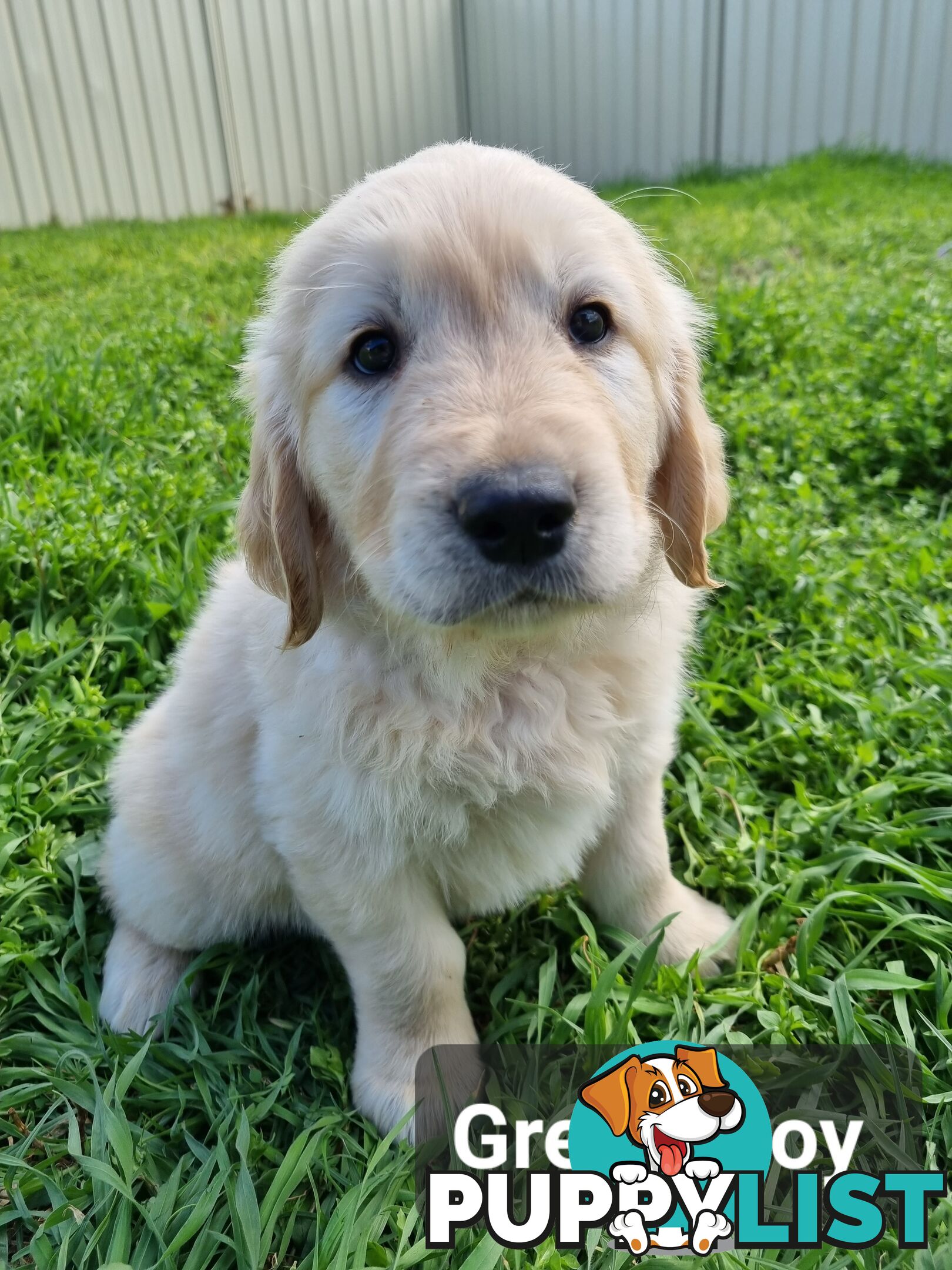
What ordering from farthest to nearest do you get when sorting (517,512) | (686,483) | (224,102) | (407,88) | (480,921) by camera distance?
(407,88) < (224,102) < (480,921) < (686,483) < (517,512)

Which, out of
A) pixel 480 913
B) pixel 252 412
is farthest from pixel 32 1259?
pixel 252 412

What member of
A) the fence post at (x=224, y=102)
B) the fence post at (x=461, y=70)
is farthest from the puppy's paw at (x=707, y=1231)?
the fence post at (x=461, y=70)

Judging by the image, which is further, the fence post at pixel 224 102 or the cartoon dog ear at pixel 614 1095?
the fence post at pixel 224 102

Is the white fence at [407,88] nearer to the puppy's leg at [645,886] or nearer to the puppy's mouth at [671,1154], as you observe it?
the puppy's leg at [645,886]

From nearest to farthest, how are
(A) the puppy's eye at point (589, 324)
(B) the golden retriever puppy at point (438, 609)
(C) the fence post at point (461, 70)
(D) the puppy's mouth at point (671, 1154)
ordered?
(B) the golden retriever puppy at point (438, 609) → (D) the puppy's mouth at point (671, 1154) → (A) the puppy's eye at point (589, 324) → (C) the fence post at point (461, 70)

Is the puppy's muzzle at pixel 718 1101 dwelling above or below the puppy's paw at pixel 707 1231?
above

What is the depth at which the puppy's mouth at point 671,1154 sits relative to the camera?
1.59 metres

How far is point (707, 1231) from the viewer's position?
155 cm

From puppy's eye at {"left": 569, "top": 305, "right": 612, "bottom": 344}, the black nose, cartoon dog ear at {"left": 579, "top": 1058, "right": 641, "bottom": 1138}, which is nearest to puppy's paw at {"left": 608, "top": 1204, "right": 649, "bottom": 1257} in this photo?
cartoon dog ear at {"left": 579, "top": 1058, "right": 641, "bottom": 1138}

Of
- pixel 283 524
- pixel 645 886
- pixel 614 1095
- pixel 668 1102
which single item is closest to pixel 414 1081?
pixel 614 1095

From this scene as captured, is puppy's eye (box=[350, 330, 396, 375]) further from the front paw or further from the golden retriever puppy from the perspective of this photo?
the front paw

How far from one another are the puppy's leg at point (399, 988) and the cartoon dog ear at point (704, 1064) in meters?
0.44

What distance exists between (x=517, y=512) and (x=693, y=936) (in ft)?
4.24

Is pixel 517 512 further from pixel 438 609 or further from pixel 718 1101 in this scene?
pixel 718 1101
